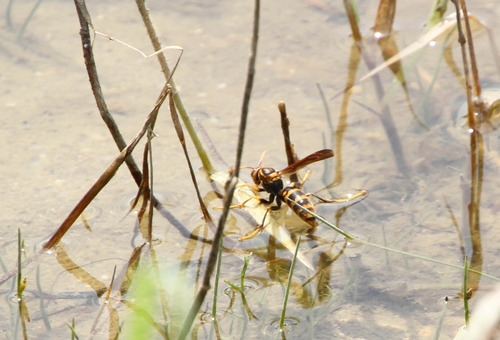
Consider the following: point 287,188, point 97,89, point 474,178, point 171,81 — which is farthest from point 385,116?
point 97,89

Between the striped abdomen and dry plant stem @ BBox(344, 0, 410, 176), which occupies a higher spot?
dry plant stem @ BBox(344, 0, 410, 176)

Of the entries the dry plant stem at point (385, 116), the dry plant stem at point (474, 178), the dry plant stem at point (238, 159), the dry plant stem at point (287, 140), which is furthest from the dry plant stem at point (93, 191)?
the dry plant stem at point (474, 178)

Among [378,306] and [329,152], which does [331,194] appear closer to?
[329,152]

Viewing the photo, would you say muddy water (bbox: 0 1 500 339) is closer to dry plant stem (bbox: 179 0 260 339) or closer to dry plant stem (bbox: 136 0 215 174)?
dry plant stem (bbox: 136 0 215 174)

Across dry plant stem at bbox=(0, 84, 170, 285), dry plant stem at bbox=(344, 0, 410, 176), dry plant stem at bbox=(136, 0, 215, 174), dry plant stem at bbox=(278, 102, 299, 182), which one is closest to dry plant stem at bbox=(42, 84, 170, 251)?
dry plant stem at bbox=(0, 84, 170, 285)

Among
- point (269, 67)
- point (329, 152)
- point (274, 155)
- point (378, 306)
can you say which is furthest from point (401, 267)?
point (269, 67)

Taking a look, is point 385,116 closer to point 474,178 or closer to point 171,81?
point 474,178

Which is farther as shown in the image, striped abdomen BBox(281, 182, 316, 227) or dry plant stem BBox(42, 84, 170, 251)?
striped abdomen BBox(281, 182, 316, 227)
